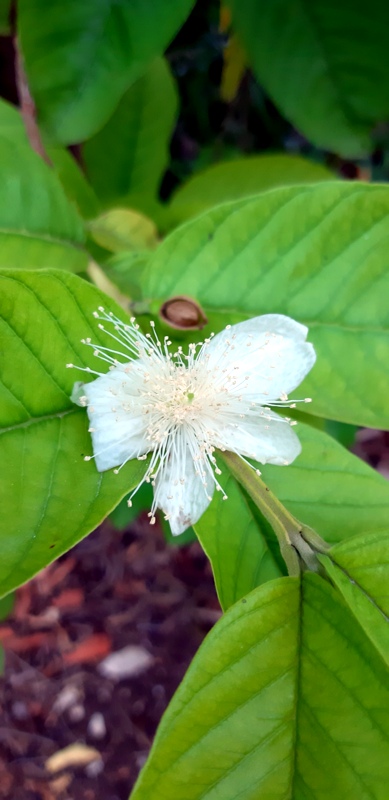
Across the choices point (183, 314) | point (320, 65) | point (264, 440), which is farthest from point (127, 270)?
point (320, 65)

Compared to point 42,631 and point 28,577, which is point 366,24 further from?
point 42,631

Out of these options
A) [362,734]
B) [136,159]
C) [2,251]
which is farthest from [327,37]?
[362,734]

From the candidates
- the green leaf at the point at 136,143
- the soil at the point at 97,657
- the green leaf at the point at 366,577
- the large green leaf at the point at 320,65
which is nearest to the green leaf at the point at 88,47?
the large green leaf at the point at 320,65

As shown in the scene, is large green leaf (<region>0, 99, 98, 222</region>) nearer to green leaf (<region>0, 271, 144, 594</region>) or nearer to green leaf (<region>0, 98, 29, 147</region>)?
green leaf (<region>0, 98, 29, 147</region>)

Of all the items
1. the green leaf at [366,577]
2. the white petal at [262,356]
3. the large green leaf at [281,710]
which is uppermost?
the white petal at [262,356]

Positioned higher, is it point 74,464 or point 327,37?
point 327,37

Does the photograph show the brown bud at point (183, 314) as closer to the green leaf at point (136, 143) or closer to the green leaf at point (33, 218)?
the green leaf at point (33, 218)
